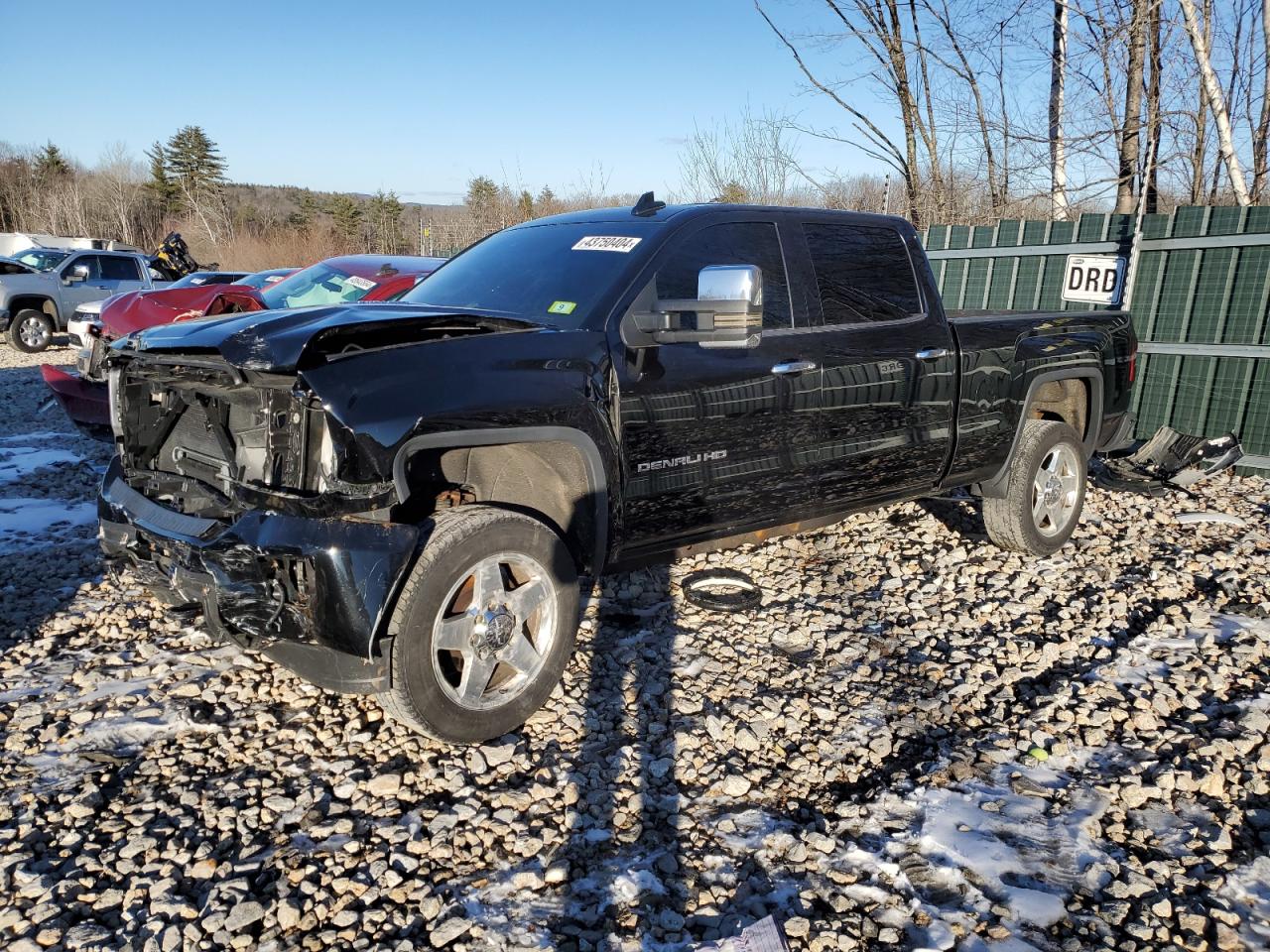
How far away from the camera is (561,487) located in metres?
3.47

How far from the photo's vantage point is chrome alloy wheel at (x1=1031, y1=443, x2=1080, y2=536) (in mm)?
5430

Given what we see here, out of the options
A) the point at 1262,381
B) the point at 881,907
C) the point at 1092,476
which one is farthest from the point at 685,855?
the point at 1262,381

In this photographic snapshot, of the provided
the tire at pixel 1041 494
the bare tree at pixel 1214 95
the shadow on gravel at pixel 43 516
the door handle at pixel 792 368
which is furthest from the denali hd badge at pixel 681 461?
the bare tree at pixel 1214 95

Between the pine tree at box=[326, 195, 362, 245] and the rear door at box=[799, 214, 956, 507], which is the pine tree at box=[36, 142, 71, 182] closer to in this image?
the pine tree at box=[326, 195, 362, 245]

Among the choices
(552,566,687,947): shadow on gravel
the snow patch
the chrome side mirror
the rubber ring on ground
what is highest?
the chrome side mirror

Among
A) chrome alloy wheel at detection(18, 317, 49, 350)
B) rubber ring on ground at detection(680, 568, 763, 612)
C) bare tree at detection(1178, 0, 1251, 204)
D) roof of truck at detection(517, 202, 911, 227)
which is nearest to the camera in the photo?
roof of truck at detection(517, 202, 911, 227)

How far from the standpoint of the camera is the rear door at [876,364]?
4.25 meters

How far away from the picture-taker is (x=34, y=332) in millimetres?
16000

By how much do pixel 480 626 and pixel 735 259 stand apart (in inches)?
78.5

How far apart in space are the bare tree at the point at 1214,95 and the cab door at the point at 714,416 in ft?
30.8

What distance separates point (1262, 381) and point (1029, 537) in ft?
12.7

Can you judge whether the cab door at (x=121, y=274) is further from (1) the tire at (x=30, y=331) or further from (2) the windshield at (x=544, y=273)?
(2) the windshield at (x=544, y=273)

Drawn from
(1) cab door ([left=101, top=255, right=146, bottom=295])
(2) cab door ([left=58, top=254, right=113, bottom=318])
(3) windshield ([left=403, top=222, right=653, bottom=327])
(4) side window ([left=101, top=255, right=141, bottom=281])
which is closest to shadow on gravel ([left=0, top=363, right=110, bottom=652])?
(3) windshield ([left=403, top=222, right=653, bottom=327])

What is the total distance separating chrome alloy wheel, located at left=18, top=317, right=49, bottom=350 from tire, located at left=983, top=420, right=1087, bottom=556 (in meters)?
16.9
